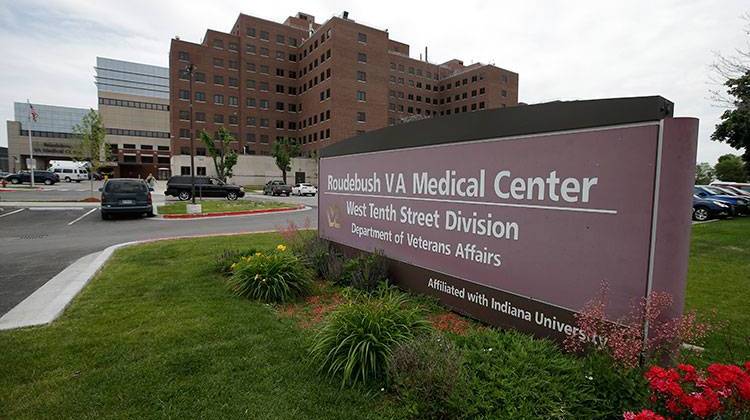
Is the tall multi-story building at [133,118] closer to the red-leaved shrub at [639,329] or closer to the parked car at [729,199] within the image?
the parked car at [729,199]

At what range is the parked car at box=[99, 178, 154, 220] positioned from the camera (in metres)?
16.2

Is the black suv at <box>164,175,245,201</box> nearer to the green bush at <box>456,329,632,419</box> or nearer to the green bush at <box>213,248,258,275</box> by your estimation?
the green bush at <box>213,248,258,275</box>

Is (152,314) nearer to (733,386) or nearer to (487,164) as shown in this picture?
(487,164)

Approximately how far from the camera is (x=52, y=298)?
18.0ft

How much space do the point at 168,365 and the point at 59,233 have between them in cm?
1221

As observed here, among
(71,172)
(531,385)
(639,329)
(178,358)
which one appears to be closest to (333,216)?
(178,358)

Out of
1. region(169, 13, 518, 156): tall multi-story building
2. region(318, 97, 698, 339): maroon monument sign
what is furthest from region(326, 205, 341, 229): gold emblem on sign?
region(169, 13, 518, 156): tall multi-story building

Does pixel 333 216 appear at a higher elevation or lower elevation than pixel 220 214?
higher

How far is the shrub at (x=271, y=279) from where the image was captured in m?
5.39

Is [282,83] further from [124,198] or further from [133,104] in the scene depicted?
[124,198]

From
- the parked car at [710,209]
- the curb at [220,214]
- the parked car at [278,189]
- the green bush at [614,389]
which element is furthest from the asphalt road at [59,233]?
the parked car at [278,189]

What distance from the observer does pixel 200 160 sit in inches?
2586

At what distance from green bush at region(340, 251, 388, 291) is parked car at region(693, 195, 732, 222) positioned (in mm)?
19917

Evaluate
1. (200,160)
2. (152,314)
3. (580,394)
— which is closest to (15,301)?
(152,314)
